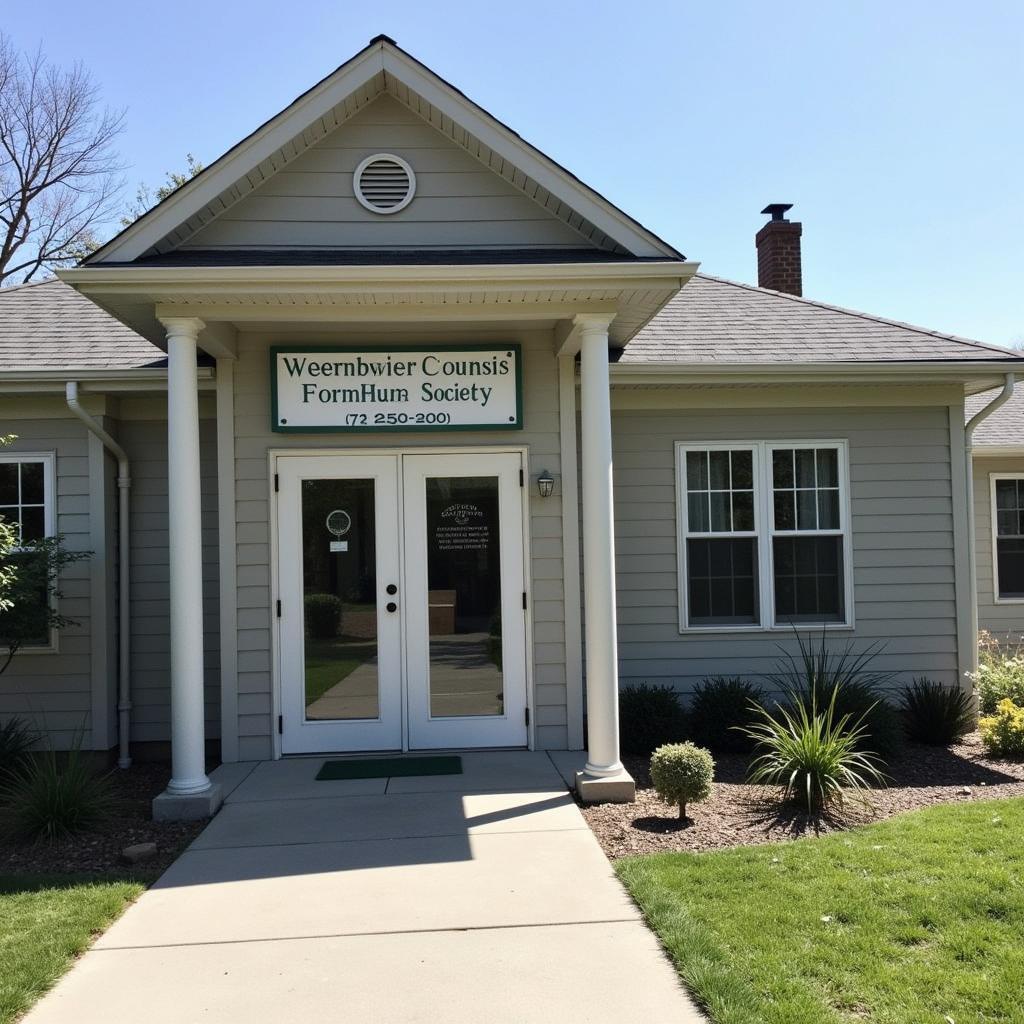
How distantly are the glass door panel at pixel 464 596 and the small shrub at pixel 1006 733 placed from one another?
4.16 meters

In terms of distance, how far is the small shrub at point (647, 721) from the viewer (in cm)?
807

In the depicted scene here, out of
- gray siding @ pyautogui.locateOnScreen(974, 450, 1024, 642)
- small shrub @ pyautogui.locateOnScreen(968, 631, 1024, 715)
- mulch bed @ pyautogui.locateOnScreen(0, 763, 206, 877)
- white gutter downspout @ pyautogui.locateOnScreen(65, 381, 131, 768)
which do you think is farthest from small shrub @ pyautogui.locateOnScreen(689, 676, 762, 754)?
gray siding @ pyautogui.locateOnScreen(974, 450, 1024, 642)

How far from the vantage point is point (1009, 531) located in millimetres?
12688

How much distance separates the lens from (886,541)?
30.5 ft

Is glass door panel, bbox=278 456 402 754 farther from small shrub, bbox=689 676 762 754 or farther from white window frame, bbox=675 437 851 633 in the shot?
white window frame, bbox=675 437 851 633

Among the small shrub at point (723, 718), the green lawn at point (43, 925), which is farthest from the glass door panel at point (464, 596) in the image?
the green lawn at point (43, 925)

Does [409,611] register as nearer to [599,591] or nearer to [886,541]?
[599,591]

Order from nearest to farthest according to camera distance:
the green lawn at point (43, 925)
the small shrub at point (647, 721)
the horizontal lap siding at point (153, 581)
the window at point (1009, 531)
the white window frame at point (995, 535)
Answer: the green lawn at point (43, 925), the small shrub at point (647, 721), the horizontal lap siding at point (153, 581), the white window frame at point (995, 535), the window at point (1009, 531)

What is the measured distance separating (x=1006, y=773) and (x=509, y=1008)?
540cm

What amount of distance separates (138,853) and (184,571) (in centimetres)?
187

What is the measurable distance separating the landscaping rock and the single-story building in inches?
25.3

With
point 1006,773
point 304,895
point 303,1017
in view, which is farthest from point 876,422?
point 303,1017

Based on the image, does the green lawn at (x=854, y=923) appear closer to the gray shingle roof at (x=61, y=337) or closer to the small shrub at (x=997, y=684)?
the small shrub at (x=997, y=684)

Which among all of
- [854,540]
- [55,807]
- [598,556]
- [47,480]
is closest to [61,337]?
[47,480]
